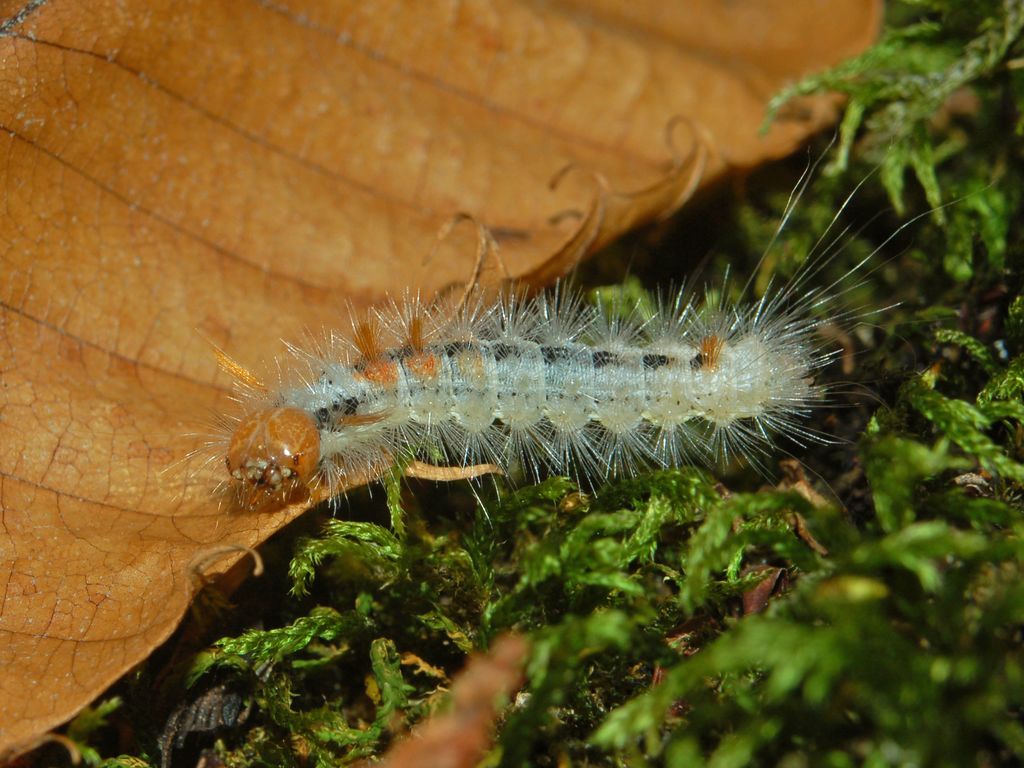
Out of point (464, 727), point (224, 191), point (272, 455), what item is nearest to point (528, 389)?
point (272, 455)

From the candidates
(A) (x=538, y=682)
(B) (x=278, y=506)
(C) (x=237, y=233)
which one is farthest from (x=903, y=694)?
(C) (x=237, y=233)

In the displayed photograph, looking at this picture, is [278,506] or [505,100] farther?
[505,100]

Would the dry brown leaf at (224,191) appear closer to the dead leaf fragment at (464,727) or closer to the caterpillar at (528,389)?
the caterpillar at (528,389)

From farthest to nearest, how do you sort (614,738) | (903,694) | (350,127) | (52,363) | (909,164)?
(909,164) → (350,127) → (52,363) → (614,738) → (903,694)

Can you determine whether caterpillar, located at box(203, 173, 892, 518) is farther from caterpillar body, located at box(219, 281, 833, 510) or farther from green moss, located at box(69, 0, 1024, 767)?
green moss, located at box(69, 0, 1024, 767)

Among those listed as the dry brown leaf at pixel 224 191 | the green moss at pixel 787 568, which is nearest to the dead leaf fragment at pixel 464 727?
the green moss at pixel 787 568

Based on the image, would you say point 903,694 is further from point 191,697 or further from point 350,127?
point 350,127

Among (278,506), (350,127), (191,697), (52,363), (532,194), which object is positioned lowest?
(191,697)

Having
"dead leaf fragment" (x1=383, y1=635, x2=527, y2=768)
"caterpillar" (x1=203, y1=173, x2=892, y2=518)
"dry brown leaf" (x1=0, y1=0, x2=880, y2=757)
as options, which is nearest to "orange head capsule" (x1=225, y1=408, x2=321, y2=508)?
"caterpillar" (x1=203, y1=173, x2=892, y2=518)
